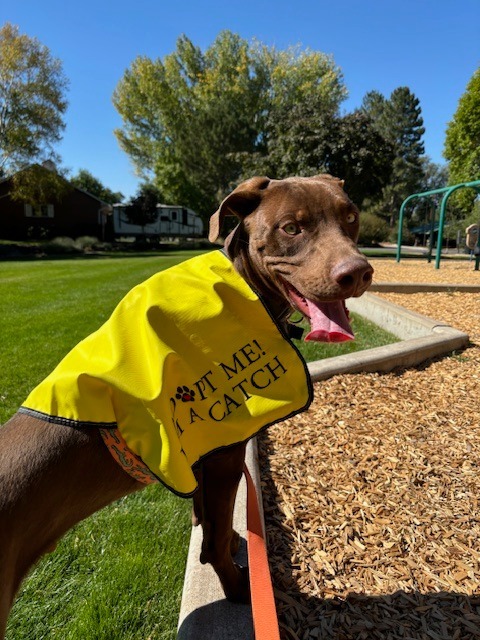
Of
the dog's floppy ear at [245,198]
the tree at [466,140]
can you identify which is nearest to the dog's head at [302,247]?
the dog's floppy ear at [245,198]

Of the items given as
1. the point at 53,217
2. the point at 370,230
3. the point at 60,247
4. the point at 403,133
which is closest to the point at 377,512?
the point at 60,247

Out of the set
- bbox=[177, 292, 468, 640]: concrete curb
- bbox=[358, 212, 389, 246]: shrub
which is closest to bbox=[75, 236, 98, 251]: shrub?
bbox=[358, 212, 389, 246]: shrub

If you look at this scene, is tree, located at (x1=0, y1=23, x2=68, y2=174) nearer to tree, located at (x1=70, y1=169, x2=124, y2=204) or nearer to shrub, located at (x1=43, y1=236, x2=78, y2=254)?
shrub, located at (x1=43, y1=236, x2=78, y2=254)

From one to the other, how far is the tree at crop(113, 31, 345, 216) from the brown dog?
3747cm

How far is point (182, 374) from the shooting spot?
1588 mm

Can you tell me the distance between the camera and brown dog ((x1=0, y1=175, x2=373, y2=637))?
1331mm

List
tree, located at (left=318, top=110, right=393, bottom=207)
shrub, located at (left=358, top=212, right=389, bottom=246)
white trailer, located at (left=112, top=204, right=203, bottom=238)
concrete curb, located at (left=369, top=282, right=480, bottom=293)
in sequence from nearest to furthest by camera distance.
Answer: concrete curb, located at (left=369, top=282, right=480, bottom=293), tree, located at (left=318, top=110, right=393, bottom=207), shrub, located at (left=358, top=212, right=389, bottom=246), white trailer, located at (left=112, top=204, right=203, bottom=238)

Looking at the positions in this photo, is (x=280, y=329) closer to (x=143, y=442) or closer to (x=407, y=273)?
(x=143, y=442)

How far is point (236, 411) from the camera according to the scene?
1.67 metres

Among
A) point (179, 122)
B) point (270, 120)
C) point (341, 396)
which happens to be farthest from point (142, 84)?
point (341, 396)

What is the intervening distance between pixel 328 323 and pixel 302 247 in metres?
0.35

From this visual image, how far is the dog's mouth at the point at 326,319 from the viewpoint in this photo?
170 centimetres

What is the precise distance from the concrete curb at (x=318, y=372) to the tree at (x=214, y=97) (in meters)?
33.3

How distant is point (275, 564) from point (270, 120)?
28.8 metres
